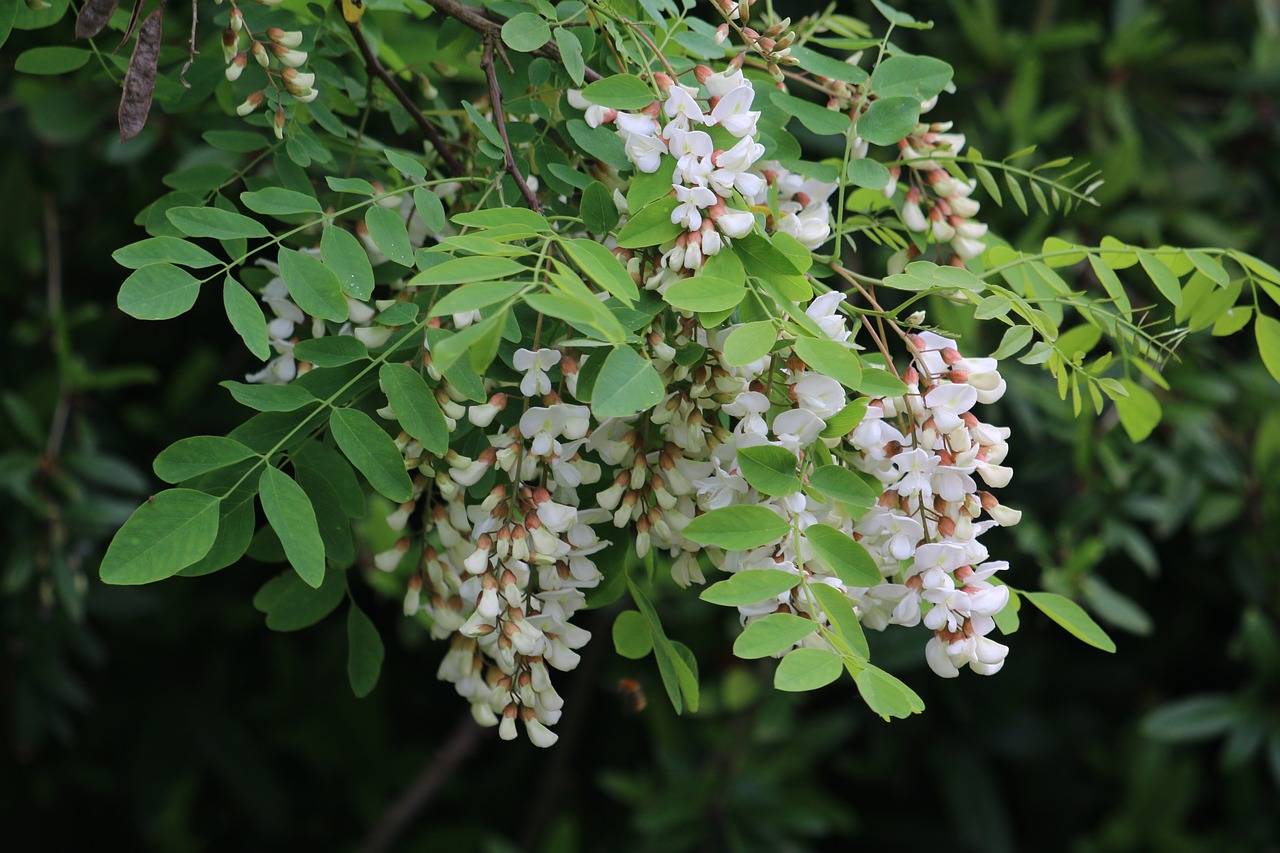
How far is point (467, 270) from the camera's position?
1.86ft

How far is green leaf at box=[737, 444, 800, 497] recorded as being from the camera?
582mm

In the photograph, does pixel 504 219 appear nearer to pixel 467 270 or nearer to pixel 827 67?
pixel 467 270

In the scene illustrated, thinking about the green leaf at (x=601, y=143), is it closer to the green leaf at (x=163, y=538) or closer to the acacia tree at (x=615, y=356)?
the acacia tree at (x=615, y=356)

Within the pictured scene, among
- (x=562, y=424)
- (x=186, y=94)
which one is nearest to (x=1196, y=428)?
(x=562, y=424)

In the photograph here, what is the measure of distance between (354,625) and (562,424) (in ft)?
0.87

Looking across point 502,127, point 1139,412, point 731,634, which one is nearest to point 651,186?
point 502,127

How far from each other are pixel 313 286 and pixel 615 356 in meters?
0.22

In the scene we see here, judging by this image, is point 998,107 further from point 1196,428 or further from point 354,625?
point 354,625

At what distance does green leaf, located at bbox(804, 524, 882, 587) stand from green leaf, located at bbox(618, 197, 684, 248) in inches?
6.9

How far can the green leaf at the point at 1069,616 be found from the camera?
679 millimetres

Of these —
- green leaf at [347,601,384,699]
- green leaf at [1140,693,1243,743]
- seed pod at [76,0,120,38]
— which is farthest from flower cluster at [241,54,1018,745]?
green leaf at [1140,693,1243,743]

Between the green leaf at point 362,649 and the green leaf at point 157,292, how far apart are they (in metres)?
0.24

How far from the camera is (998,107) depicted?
1.73m

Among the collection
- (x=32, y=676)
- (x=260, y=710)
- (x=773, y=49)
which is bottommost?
(x=260, y=710)
